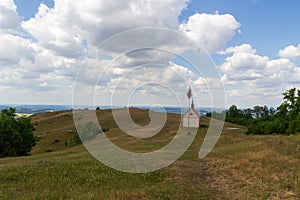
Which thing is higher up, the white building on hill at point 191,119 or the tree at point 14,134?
the white building on hill at point 191,119

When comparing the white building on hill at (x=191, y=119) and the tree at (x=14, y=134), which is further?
the white building on hill at (x=191, y=119)

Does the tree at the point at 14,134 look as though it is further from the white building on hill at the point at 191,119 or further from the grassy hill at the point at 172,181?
the grassy hill at the point at 172,181

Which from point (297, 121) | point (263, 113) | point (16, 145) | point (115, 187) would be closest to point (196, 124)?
point (297, 121)

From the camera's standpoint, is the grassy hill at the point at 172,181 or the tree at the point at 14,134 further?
the tree at the point at 14,134

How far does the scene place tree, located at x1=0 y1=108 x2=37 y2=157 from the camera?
6066 centimetres

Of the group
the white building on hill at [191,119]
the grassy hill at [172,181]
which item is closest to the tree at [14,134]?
the white building on hill at [191,119]

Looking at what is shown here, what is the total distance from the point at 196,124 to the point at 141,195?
191ft

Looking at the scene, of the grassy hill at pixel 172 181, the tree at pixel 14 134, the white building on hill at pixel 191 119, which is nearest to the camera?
the grassy hill at pixel 172 181

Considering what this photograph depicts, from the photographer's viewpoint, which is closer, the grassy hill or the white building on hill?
the grassy hill

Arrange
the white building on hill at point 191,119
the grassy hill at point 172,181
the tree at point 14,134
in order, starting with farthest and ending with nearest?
the white building on hill at point 191,119 < the tree at point 14,134 < the grassy hill at point 172,181

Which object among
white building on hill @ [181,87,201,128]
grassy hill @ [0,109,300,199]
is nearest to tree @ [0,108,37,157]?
white building on hill @ [181,87,201,128]

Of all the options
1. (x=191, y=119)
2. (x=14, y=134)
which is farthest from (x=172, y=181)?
(x=14, y=134)

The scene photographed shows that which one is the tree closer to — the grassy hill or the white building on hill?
the white building on hill

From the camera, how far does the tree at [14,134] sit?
60.7m
